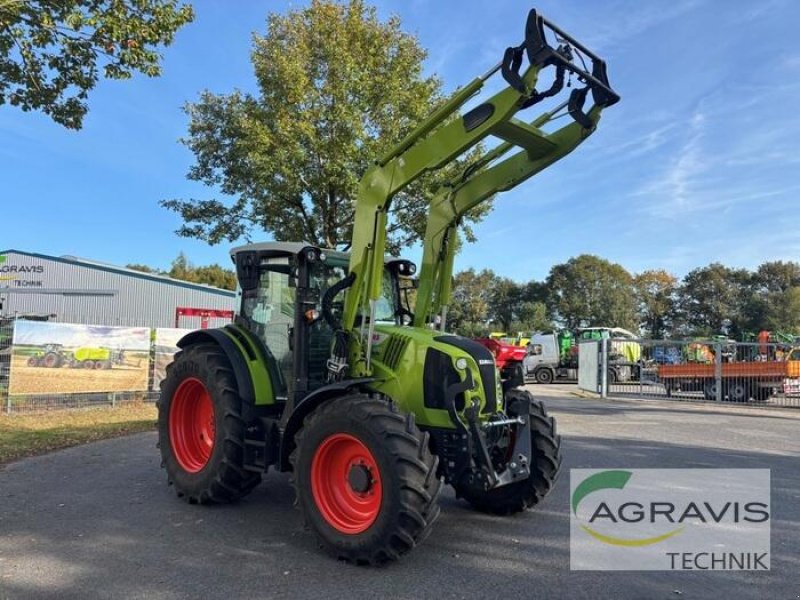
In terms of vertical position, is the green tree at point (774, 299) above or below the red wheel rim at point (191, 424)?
above

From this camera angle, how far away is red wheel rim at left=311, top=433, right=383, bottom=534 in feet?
14.9

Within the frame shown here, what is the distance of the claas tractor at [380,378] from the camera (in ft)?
14.2

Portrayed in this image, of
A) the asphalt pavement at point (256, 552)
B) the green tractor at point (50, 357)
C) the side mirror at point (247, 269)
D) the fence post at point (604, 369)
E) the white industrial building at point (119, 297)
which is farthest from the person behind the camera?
the white industrial building at point (119, 297)

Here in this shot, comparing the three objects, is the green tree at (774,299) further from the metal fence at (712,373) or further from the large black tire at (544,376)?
the metal fence at (712,373)

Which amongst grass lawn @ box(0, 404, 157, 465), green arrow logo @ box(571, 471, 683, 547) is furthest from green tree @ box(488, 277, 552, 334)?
green arrow logo @ box(571, 471, 683, 547)

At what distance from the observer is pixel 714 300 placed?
65812mm

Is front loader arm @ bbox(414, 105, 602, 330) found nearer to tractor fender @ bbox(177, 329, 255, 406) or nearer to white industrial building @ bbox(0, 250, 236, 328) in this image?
tractor fender @ bbox(177, 329, 255, 406)

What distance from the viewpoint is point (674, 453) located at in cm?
949

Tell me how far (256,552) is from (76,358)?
10274mm

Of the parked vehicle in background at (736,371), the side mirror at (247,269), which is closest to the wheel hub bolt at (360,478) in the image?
the side mirror at (247,269)

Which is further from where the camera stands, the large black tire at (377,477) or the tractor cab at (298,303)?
the tractor cab at (298,303)

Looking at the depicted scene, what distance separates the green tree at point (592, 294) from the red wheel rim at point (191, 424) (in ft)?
200

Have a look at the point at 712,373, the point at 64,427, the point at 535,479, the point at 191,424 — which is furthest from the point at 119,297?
the point at 535,479

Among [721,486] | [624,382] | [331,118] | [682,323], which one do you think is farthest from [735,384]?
[682,323]
